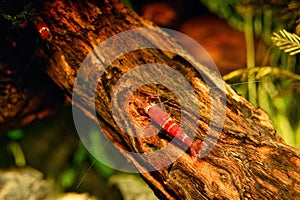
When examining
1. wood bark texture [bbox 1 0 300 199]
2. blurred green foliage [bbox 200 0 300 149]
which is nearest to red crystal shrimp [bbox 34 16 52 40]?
wood bark texture [bbox 1 0 300 199]

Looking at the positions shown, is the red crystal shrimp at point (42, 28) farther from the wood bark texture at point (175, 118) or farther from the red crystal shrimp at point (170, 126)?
the red crystal shrimp at point (170, 126)

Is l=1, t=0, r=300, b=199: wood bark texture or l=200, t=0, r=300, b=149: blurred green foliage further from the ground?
l=200, t=0, r=300, b=149: blurred green foliage

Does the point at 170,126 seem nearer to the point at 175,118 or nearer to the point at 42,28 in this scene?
the point at 175,118

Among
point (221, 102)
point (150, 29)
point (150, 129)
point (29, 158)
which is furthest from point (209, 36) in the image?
point (29, 158)

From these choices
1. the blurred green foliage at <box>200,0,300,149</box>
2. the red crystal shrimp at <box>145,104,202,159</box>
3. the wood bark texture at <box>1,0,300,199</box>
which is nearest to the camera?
the wood bark texture at <box>1,0,300,199</box>

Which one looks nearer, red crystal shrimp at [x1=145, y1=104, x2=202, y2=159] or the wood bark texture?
the wood bark texture

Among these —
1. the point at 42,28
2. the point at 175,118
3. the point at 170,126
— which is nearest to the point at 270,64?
the point at 175,118

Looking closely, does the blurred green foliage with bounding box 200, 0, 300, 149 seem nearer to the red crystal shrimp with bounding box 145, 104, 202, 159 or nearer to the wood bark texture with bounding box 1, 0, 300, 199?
the wood bark texture with bounding box 1, 0, 300, 199
